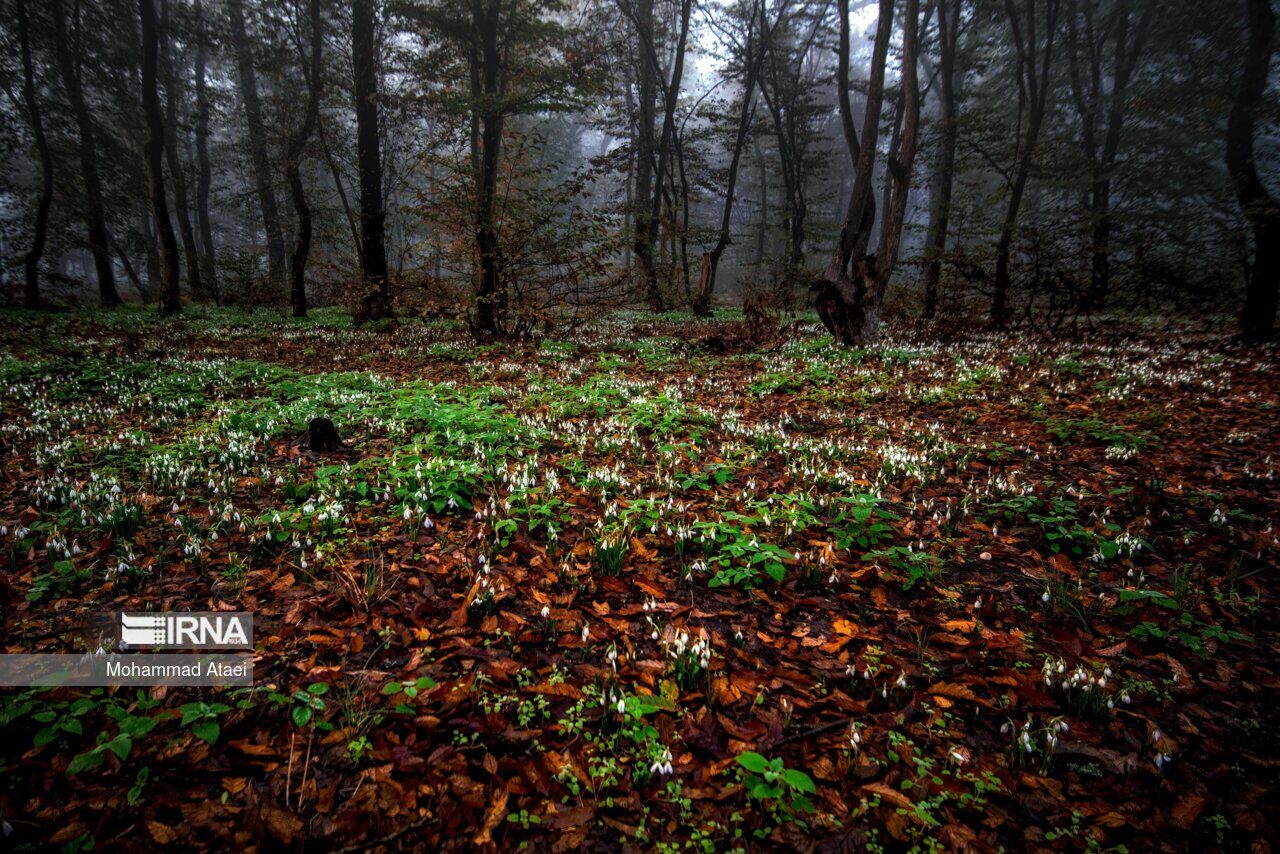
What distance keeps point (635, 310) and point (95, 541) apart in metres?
24.0

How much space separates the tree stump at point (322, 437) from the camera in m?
5.75

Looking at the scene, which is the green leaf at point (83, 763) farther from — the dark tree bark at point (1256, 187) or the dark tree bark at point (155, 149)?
the dark tree bark at point (155, 149)

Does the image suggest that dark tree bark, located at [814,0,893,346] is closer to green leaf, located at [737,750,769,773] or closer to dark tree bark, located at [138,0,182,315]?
green leaf, located at [737,750,769,773]

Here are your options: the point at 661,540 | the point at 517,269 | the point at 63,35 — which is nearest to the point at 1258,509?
the point at 661,540

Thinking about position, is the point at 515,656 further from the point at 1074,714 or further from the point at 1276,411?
the point at 1276,411

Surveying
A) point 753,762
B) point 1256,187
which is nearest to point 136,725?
point 753,762

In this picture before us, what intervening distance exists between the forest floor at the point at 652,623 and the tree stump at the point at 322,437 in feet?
0.75

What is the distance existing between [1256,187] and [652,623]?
18.0 metres

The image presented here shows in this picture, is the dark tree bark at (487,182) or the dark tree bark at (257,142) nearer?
the dark tree bark at (487,182)

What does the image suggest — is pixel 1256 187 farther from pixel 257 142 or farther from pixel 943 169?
pixel 257 142

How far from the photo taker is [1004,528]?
4680 mm

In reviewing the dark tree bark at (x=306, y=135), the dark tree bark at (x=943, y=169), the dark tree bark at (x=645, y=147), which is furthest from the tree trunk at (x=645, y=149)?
the dark tree bark at (x=306, y=135)

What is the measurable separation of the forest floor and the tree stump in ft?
0.75

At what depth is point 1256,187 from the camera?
1152 cm
